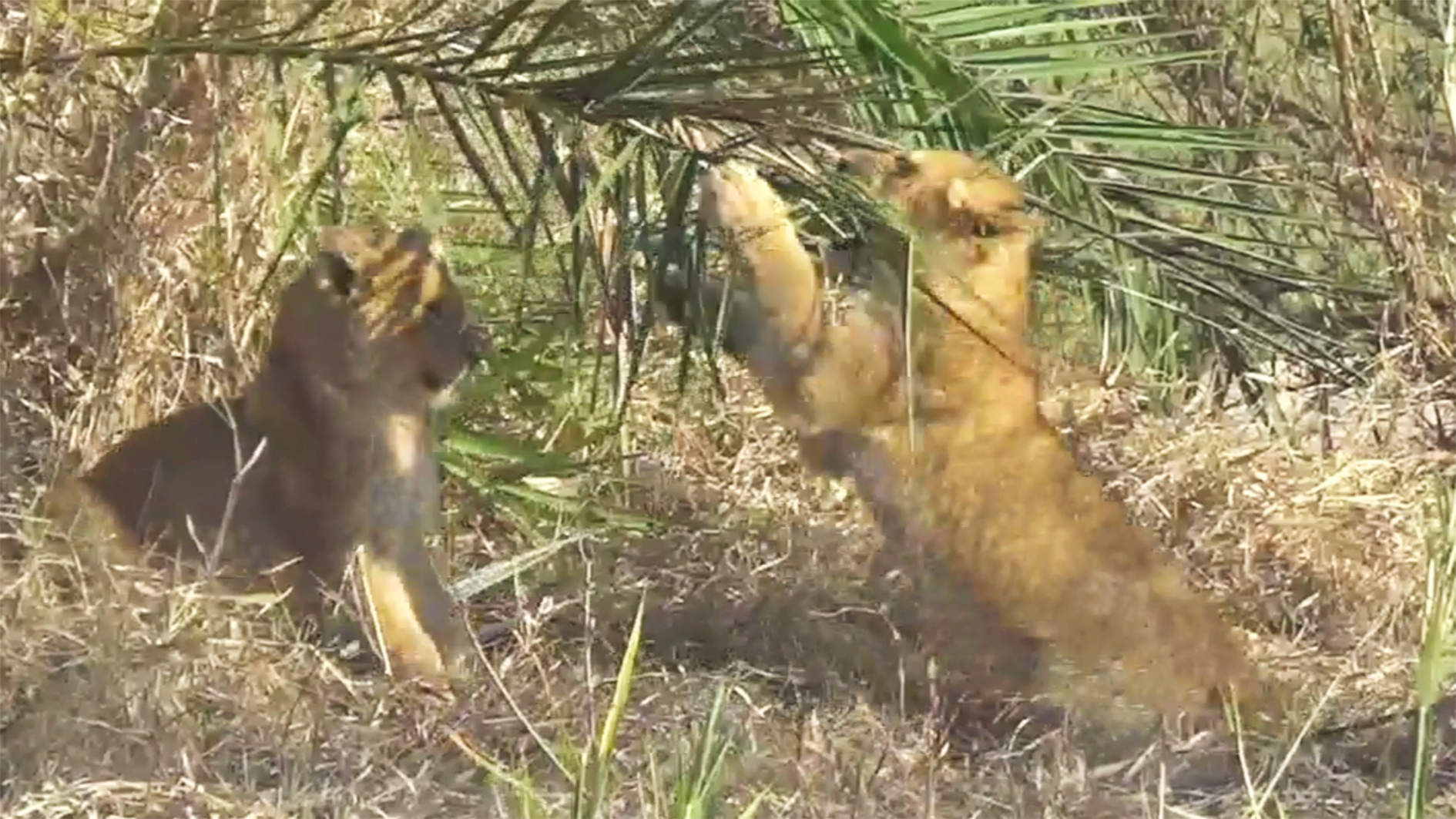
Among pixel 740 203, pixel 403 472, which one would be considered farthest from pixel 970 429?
pixel 403 472

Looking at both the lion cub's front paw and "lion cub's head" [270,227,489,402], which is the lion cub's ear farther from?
the lion cub's front paw

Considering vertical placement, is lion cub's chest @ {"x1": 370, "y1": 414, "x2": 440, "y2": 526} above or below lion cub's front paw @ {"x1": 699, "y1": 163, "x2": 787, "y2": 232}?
below

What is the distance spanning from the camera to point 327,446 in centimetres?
455

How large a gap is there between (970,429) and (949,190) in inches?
17.2

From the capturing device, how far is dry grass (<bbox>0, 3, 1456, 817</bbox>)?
128 inches

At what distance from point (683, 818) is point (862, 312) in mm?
2200

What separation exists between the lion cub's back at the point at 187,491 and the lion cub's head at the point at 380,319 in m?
0.21

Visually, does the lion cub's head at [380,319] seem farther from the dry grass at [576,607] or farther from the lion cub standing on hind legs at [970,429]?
the lion cub standing on hind legs at [970,429]

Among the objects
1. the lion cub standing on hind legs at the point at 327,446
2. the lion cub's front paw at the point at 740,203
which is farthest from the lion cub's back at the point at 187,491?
the lion cub's front paw at the point at 740,203

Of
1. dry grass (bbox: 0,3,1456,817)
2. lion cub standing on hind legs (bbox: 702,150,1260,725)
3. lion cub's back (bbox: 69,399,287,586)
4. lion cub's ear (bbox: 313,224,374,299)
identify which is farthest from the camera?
lion cub's ear (bbox: 313,224,374,299)

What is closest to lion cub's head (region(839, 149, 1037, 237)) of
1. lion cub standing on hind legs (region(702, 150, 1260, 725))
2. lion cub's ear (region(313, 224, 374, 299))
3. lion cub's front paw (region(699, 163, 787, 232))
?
lion cub standing on hind legs (region(702, 150, 1260, 725))

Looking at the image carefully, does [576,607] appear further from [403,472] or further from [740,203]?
[740,203]

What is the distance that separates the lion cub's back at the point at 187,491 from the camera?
4.38m

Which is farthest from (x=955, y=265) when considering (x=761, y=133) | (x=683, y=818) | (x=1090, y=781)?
(x=683, y=818)
